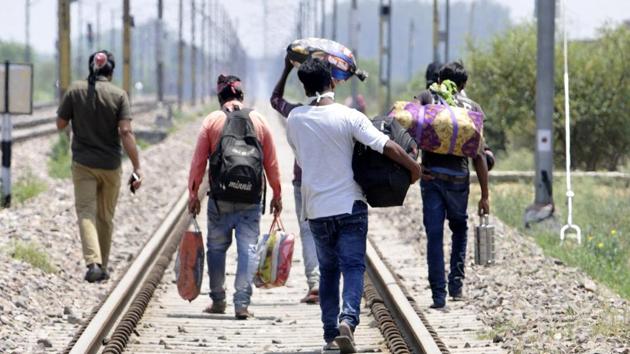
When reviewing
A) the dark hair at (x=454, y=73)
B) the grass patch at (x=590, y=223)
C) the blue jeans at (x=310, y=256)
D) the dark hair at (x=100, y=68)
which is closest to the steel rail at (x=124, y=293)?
the blue jeans at (x=310, y=256)

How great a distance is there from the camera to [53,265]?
13203mm

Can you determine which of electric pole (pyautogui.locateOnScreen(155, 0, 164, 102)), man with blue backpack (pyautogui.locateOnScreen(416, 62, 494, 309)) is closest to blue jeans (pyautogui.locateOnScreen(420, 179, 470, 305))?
man with blue backpack (pyautogui.locateOnScreen(416, 62, 494, 309))

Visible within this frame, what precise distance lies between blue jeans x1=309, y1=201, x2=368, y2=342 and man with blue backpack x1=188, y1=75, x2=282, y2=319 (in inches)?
60.8

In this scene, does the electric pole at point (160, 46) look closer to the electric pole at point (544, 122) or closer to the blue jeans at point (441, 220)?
the electric pole at point (544, 122)

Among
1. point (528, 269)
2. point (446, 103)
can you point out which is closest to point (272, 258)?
point (446, 103)

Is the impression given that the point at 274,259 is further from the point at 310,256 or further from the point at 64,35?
the point at 64,35

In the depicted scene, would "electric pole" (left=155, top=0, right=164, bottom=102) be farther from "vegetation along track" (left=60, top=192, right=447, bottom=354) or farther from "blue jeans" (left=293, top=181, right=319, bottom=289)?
"blue jeans" (left=293, top=181, right=319, bottom=289)

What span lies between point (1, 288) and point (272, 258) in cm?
237

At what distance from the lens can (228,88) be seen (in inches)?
417

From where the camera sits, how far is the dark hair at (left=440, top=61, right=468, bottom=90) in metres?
11.0

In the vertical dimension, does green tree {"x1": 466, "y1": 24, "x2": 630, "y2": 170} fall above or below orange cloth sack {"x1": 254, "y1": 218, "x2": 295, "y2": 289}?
above

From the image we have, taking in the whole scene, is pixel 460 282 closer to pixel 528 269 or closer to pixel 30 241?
pixel 528 269

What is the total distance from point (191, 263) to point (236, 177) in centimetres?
90

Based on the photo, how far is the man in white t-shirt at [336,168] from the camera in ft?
27.6
